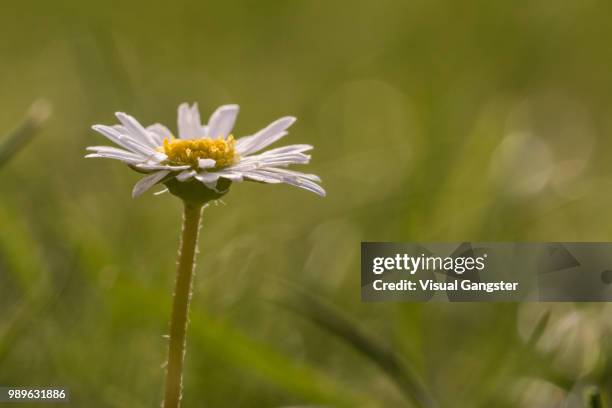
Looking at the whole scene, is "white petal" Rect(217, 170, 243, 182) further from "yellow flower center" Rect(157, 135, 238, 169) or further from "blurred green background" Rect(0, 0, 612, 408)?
"blurred green background" Rect(0, 0, 612, 408)

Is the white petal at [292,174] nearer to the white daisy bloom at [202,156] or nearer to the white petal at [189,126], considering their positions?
the white daisy bloom at [202,156]

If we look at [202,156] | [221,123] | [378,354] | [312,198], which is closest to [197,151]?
[202,156]

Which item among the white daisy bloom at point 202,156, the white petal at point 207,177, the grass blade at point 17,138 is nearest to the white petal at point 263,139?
the white daisy bloom at point 202,156

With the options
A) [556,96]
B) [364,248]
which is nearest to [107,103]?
[364,248]

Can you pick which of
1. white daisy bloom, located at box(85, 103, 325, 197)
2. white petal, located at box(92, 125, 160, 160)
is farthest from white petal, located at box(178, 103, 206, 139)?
white petal, located at box(92, 125, 160, 160)

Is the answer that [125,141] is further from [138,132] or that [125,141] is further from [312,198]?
[312,198]

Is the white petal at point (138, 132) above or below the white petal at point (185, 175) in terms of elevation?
above

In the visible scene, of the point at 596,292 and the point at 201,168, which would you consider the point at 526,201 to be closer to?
the point at 596,292

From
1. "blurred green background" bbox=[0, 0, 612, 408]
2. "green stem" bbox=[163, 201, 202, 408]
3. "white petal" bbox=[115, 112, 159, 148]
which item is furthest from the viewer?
"blurred green background" bbox=[0, 0, 612, 408]
